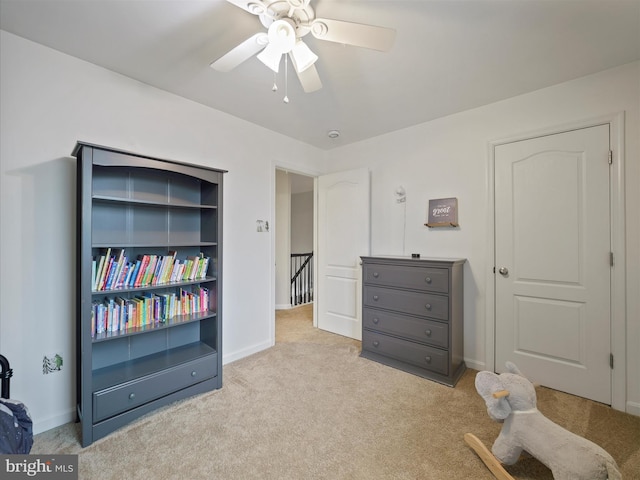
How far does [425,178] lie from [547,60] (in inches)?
49.9

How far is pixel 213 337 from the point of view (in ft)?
7.59

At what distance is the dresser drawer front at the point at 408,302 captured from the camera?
7.79 ft

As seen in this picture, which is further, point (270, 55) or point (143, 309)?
point (143, 309)

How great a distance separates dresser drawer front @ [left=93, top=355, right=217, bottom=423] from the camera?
169cm

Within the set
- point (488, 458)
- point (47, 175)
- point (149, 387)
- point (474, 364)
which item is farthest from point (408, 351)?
point (47, 175)

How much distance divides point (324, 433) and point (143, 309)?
1.55 metres

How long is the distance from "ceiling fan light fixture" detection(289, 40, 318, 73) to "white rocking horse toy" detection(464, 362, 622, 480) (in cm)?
195

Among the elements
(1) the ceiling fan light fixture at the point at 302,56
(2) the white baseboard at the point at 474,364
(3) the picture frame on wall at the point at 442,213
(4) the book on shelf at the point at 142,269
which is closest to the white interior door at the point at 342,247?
(3) the picture frame on wall at the point at 442,213

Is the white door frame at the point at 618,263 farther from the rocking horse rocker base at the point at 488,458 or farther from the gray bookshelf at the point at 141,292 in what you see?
the gray bookshelf at the point at 141,292

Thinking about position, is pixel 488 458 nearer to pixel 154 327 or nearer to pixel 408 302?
pixel 408 302

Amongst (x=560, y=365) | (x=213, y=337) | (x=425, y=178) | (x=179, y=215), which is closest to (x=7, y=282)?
(x=179, y=215)

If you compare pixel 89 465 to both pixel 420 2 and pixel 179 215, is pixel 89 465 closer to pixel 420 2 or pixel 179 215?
pixel 179 215

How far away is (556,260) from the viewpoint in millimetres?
2227

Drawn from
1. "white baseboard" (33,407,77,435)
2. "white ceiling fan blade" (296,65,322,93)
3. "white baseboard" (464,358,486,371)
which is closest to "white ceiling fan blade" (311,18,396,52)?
"white ceiling fan blade" (296,65,322,93)
